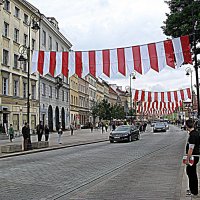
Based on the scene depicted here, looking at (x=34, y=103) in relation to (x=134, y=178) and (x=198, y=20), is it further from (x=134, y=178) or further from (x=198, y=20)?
(x=134, y=178)

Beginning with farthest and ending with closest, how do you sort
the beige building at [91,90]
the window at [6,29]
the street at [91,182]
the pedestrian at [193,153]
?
the beige building at [91,90], the window at [6,29], the street at [91,182], the pedestrian at [193,153]

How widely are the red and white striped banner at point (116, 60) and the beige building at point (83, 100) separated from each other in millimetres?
61367

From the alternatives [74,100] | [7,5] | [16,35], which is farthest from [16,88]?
[74,100]

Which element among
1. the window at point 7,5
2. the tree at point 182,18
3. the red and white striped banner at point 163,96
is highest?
the window at point 7,5

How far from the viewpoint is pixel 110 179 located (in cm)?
1146

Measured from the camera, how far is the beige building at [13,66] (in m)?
41.8

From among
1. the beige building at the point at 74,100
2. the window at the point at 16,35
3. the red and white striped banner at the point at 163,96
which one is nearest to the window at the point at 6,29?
the window at the point at 16,35

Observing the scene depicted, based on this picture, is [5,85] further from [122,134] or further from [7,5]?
[122,134]

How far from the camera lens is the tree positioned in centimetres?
2059

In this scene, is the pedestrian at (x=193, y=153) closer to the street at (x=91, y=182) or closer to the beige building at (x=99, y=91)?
the street at (x=91, y=182)

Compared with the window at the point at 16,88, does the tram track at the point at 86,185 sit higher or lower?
lower

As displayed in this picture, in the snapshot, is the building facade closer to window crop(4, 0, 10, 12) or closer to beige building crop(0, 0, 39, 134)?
beige building crop(0, 0, 39, 134)

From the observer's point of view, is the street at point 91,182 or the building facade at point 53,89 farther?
the building facade at point 53,89

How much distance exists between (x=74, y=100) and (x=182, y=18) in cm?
5739
